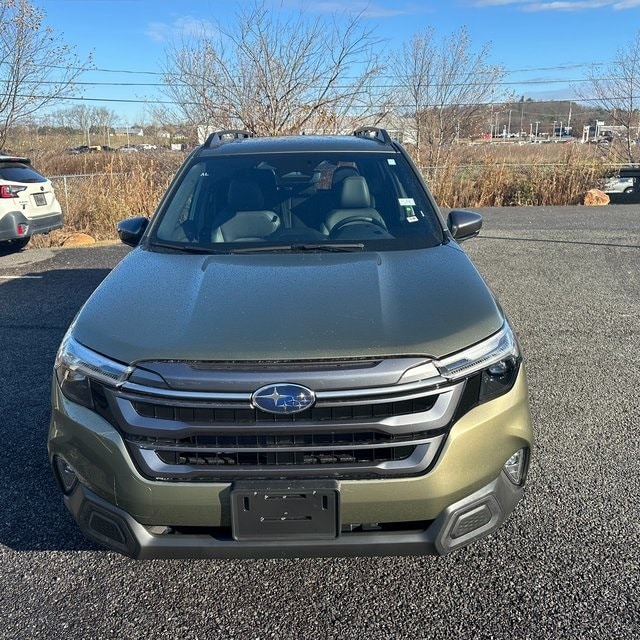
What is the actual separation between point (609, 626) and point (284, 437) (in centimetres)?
136

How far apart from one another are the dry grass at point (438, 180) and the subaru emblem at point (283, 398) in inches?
406

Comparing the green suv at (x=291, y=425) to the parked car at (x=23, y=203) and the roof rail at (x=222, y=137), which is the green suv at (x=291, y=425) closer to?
the roof rail at (x=222, y=137)

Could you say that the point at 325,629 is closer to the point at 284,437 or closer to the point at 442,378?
the point at 284,437

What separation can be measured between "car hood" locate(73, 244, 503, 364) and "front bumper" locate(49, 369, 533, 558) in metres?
0.31

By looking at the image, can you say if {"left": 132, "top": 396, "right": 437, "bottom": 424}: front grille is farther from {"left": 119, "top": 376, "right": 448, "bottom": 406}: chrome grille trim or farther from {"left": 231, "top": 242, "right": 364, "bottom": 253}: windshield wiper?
{"left": 231, "top": 242, "right": 364, "bottom": 253}: windshield wiper

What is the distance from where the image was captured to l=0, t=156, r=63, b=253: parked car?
8820 millimetres

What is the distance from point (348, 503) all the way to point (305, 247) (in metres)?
1.56

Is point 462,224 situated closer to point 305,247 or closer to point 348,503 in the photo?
point 305,247

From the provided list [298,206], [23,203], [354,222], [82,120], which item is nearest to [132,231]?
[298,206]

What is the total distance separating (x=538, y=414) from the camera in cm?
393

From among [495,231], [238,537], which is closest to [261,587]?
[238,537]

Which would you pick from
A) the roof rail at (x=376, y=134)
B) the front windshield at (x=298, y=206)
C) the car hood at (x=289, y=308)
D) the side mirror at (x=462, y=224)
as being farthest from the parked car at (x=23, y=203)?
the side mirror at (x=462, y=224)

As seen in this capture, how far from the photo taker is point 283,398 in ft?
6.64

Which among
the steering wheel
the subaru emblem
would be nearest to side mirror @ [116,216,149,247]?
the steering wheel
